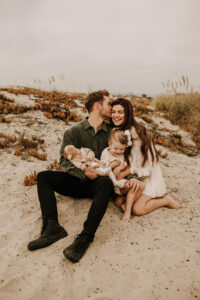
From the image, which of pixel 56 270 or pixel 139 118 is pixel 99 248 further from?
pixel 139 118

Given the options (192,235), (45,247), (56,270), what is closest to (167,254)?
(192,235)

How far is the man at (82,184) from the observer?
3172 millimetres

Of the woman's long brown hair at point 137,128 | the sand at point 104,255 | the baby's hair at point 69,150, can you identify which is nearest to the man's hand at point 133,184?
the woman's long brown hair at point 137,128

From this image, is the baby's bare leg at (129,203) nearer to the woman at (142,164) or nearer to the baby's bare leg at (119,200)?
the woman at (142,164)

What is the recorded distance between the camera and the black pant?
322 cm

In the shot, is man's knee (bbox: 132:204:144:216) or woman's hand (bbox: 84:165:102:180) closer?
woman's hand (bbox: 84:165:102:180)

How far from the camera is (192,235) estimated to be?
3.51 metres

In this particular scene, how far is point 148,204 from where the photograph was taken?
4.16m

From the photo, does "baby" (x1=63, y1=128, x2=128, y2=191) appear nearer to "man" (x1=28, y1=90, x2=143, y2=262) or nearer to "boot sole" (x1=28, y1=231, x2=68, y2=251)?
"man" (x1=28, y1=90, x2=143, y2=262)

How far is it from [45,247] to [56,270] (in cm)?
45

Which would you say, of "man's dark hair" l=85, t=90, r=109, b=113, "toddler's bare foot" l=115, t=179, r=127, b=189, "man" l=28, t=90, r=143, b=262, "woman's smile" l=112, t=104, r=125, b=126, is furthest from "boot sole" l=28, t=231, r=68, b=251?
"man's dark hair" l=85, t=90, r=109, b=113

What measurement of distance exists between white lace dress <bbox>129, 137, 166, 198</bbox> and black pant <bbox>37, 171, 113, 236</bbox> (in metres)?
0.74

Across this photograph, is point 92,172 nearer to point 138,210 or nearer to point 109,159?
point 109,159

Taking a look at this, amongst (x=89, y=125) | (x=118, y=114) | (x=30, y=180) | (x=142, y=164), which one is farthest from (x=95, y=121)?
(x=30, y=180)
